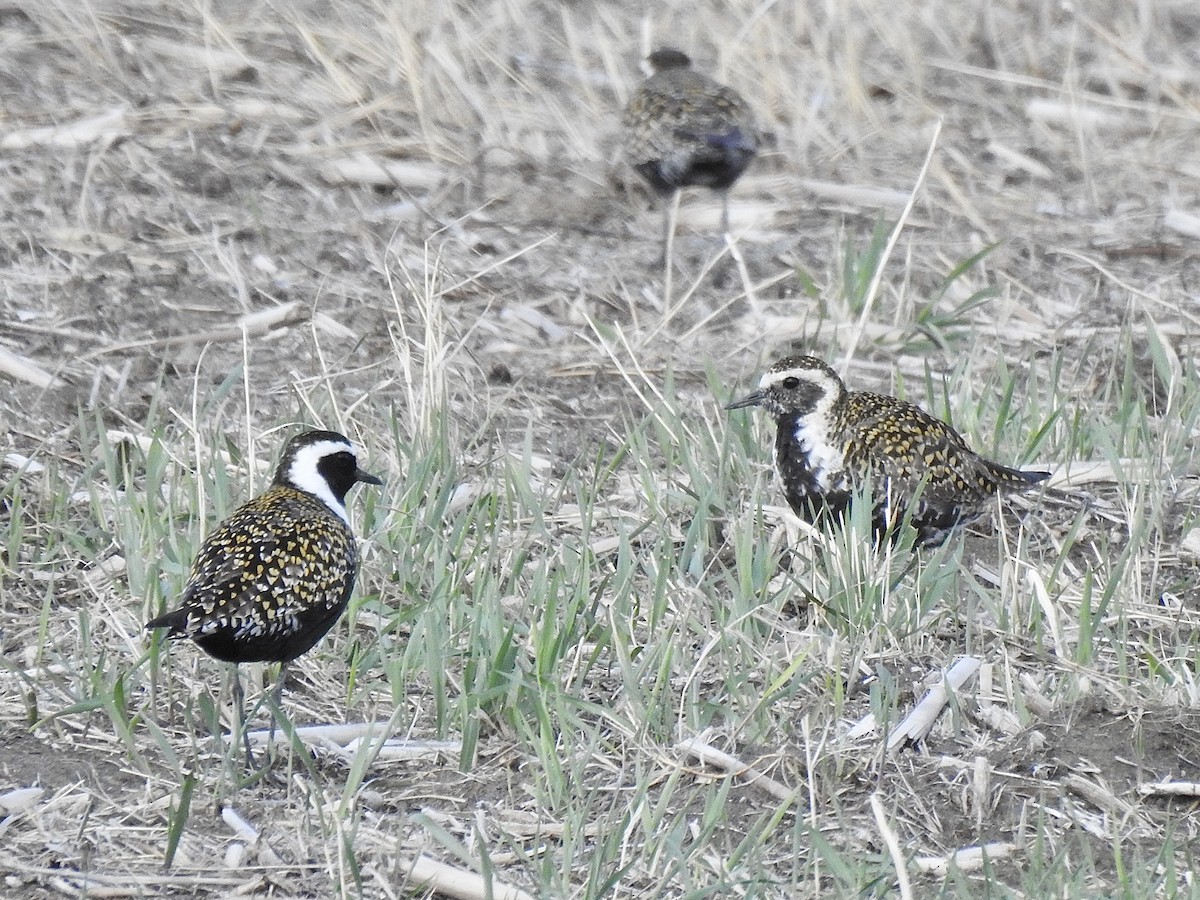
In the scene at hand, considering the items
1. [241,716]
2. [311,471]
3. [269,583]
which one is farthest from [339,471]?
[241,716]

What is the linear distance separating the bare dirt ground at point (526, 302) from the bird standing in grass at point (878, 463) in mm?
256

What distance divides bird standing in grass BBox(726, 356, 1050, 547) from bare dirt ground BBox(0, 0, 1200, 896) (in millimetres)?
256

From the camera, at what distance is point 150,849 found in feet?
13.3

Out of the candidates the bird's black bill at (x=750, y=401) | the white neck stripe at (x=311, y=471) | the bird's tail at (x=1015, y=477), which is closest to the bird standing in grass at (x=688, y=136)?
the bird's black bill at (x=750, y=401)

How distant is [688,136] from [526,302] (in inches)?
51.4

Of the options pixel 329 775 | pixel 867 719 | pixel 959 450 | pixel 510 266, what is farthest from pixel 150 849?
pixel 510 266

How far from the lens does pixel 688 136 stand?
27.4 feet

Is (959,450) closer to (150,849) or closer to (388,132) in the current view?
(150,849)

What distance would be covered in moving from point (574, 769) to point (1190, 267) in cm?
534

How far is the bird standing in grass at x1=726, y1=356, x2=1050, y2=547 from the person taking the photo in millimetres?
5609

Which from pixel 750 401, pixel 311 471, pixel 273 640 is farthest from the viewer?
pixel 750 401

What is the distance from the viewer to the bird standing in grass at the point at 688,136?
839cm

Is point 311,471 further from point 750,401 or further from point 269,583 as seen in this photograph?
point 750,401

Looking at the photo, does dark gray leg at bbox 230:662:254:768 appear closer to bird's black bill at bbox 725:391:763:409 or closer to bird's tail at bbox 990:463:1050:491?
bird's black bill at bbox 725:391:763:409
